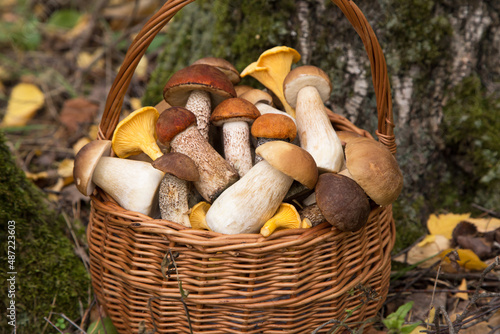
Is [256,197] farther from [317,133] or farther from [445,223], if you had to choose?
[445,223]

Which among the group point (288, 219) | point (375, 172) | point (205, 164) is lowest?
point (288, 219)

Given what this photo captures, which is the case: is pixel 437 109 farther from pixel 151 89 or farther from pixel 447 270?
pixel 151 89

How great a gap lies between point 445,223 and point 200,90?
177 cm

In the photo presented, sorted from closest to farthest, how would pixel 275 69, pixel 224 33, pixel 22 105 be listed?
pixel 275 69
pixel 224 33
pixel 22 105

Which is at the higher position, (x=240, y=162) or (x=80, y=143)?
(x=240, y=162)

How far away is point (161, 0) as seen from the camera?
5.45m

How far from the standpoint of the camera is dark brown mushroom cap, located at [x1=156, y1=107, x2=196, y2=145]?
1876 millimetres

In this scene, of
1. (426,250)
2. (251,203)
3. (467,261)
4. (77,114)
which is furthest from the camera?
(77,114)

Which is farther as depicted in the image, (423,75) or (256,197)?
(423,75)

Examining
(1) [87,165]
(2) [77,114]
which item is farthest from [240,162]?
(2) [77,114]

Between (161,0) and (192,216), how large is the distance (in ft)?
14.8

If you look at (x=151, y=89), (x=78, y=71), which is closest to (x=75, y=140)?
(x=151, y=89)

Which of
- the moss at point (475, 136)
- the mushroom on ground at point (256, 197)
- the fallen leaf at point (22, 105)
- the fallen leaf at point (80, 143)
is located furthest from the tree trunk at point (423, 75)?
the fallen leaf at point (22, 105)

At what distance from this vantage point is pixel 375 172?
1618 millimetres
